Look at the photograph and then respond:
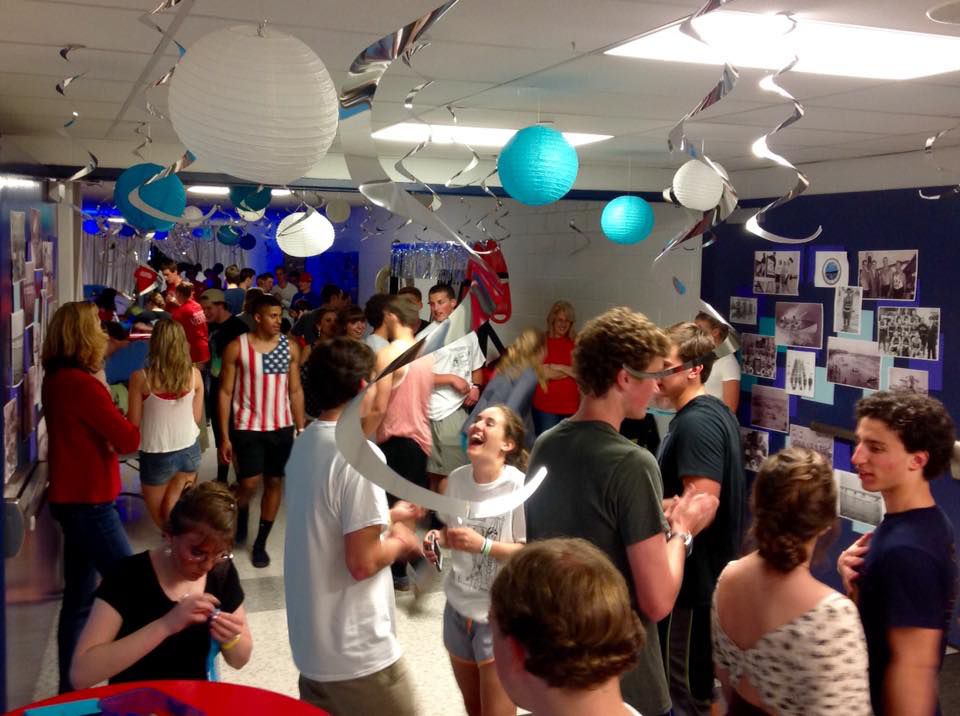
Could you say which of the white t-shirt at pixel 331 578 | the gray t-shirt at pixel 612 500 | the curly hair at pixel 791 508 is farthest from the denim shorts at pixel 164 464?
the curly hair at pixel 791 508

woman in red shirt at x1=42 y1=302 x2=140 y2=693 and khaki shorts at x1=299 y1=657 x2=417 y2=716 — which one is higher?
woman in red shirt at x1=42 y1=302 x2=140 y2=693

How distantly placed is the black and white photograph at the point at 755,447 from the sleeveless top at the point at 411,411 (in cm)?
217

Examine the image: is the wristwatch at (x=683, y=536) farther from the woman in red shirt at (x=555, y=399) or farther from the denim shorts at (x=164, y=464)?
the woman in red shirt at (x=555, y=399)

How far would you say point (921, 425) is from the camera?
6.99 feet

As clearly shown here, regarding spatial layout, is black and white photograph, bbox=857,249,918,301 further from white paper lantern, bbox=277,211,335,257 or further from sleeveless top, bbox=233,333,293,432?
sleeveless top, bbox=233,333,293,432

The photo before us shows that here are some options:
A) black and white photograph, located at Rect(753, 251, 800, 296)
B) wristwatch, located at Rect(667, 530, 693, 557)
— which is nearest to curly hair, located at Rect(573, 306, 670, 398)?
wristwatch, located at Rect(667, 530, 693, 557)

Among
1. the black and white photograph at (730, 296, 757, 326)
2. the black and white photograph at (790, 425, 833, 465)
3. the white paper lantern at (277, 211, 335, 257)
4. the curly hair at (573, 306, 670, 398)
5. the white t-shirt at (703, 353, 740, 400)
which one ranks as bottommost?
the black and white photograph at (790, 425, 833, 465)

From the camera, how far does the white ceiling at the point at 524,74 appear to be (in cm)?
224

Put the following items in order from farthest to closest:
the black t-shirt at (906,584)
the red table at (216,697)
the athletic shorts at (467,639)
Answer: the athletic shorts at (467,639)
the black t-shirt at (906,584)
the red table at (216,697)

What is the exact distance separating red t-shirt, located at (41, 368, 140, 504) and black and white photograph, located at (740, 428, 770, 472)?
3854 millimetres

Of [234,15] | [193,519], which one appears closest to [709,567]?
[193,519]

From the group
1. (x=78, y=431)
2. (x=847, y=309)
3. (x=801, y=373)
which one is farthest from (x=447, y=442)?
(x=847, y=309)

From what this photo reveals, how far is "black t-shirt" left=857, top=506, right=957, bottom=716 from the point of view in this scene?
186cm

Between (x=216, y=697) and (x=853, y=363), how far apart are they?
423cm
